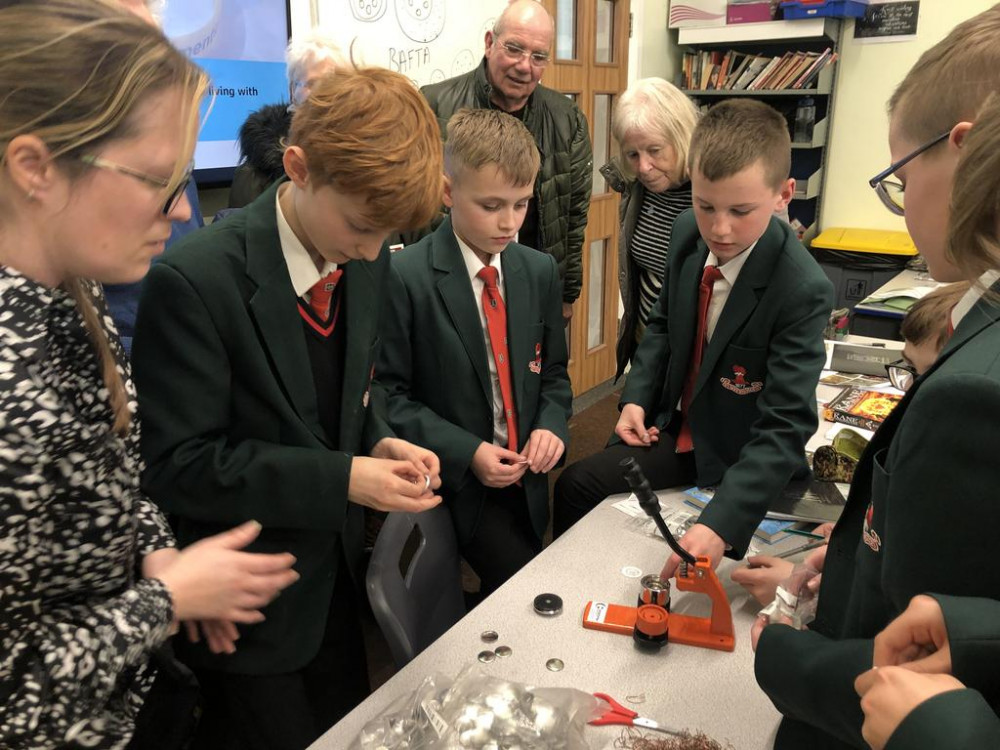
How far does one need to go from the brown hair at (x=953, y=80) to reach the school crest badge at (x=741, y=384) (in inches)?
30.2

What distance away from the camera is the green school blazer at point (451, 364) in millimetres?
1654

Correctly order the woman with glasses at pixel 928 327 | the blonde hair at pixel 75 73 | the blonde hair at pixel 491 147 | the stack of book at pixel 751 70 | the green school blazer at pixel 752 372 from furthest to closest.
Answer: the stack of book at pixel 751 70 → the blonde hair at pixel 491 147 → the woman with glasses at pixel 928 327 → the green school blazer at pixel 752 372 → the blonde hair at pixel 75 73

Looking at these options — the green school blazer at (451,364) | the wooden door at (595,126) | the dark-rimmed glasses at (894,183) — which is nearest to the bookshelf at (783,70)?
the wooden door at (595,126)

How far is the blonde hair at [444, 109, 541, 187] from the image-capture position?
1.64 metres

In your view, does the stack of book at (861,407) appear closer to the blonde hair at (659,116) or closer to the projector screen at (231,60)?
the blonde hair at (659,116)

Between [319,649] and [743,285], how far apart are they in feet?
3.72

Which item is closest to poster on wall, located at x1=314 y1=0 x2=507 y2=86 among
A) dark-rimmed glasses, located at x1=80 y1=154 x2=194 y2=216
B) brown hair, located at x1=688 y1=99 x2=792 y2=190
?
brown hair, located at x1=688 y1=99 x2=792 y2=190

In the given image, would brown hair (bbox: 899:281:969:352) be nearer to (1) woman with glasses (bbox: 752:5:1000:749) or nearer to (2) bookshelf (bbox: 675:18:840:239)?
(1) woman with glasses (bbox: 752:5:1000:749)

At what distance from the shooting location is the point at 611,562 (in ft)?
4.35

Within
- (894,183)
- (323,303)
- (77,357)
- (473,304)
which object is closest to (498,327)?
(473,304)

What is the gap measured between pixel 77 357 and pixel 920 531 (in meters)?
0.91

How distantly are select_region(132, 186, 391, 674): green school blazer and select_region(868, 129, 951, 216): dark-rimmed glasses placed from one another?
2.86 ft

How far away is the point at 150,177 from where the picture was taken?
802 millimetres

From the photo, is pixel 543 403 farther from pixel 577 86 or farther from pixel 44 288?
pixel 577 86
